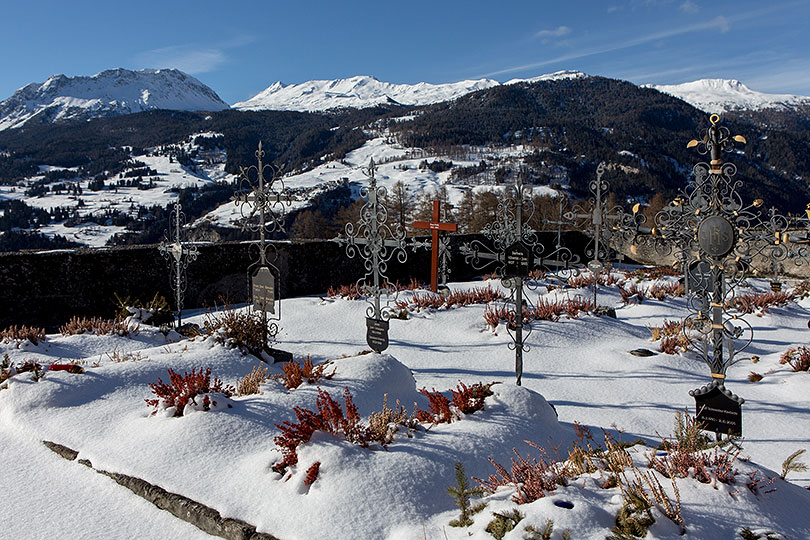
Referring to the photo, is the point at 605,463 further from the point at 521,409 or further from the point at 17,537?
the point at 17,537

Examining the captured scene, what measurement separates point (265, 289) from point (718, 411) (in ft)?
20.7

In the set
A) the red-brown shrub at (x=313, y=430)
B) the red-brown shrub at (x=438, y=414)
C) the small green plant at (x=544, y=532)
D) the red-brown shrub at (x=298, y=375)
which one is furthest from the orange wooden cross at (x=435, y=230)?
the small green plant at (x=544, y=532)

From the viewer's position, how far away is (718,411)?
478cm

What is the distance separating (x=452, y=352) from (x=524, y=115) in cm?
19612

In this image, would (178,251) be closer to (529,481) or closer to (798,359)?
(529,481)

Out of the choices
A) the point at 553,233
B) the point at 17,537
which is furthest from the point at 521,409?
the point at 553,233

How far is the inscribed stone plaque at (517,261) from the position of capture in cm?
735

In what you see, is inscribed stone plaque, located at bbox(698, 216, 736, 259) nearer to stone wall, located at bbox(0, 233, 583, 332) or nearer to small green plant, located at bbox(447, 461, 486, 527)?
small green plant, located at bbox(447, 461, 486, 527)

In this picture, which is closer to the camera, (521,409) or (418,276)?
(521,409)

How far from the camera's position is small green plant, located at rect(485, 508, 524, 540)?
3.06 metres

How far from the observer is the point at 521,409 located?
17.5ft

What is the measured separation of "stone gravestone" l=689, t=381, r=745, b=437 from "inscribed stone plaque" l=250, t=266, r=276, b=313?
19.5 ft

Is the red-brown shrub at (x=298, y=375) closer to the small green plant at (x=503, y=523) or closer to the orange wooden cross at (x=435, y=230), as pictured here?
the small green plant at (x=503, y=523)

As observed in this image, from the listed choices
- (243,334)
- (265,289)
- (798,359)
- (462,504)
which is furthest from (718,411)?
(265,289)
